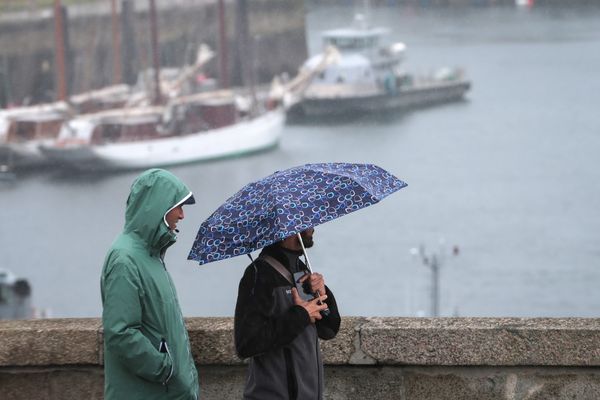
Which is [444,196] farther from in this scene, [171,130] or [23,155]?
[23,155]

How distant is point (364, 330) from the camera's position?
4.50 meters

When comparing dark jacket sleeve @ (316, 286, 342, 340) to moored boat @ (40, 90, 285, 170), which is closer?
dark jacket sleeve @ (316, 286, 342, 340)

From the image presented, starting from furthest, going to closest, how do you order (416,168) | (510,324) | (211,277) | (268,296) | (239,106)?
1. (416,168)
2. (239,106)
3. (211,277)
4. (510,324)
5. (268,296)

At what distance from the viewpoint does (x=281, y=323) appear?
3486 millimetres

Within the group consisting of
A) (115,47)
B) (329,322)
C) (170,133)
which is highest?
(329,322)

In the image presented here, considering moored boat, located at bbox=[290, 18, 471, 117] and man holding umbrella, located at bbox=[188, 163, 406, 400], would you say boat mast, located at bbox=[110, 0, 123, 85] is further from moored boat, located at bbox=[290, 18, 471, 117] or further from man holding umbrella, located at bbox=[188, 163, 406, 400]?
man holding umbrella, located at bbox=[188, 163, 406, 400]

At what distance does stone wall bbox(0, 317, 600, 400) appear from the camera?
4430 millimetres

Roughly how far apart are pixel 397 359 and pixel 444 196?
79927 mm

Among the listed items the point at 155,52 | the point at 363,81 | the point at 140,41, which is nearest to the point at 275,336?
the point at 363,81

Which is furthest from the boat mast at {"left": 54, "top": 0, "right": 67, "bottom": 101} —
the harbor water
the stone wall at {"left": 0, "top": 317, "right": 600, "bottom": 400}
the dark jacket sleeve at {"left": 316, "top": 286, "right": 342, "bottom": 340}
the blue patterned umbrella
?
the dark jacket sleeve at {"left": 316, "top": 286, "right": 342, "bottom": 340}

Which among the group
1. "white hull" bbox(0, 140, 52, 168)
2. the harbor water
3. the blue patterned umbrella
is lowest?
the harbor water

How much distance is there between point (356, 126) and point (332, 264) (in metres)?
14.7

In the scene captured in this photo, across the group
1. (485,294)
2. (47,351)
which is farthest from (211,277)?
(47,351)

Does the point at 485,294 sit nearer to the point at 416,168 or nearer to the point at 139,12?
the point at 416,168
